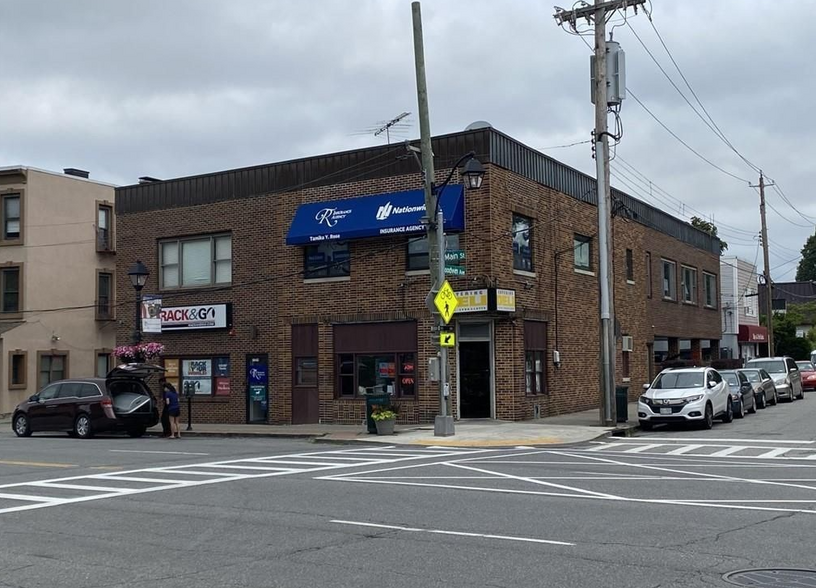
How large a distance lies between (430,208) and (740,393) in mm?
12428

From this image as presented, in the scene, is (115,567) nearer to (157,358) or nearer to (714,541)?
(714,541)

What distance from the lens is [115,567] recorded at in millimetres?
8188

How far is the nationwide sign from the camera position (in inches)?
1166

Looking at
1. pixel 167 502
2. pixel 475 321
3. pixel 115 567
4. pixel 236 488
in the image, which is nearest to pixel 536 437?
pixel 475 321

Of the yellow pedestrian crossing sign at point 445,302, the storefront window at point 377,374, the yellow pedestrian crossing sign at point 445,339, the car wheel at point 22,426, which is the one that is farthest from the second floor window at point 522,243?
the car wheel at point 22,426

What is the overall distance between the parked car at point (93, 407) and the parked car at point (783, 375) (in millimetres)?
23067

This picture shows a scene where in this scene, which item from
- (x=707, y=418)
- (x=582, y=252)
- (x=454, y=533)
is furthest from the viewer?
(x=582, y=252)

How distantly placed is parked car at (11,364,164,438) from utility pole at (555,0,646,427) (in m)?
12.3

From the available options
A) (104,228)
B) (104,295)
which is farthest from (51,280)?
(104,228)

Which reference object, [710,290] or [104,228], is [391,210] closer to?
[104,228]

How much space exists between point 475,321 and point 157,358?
37.1 feet

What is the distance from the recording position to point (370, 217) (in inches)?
1033

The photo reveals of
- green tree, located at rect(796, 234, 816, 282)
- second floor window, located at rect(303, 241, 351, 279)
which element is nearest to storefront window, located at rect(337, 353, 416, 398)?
second floor window, located at rect(303, 241, 351, 279)

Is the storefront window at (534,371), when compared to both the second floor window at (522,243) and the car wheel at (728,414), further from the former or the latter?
the car wheel at (728,414)
